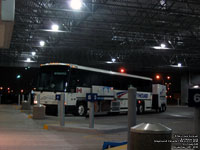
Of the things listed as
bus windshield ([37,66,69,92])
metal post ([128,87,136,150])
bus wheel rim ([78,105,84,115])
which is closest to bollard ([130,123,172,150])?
metal post ([128,87,136,150])

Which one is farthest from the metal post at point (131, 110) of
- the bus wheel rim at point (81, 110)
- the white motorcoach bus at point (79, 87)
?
the bus wheel rim at point (81, 110)

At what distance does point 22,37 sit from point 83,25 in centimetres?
843

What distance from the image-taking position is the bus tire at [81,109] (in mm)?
23031

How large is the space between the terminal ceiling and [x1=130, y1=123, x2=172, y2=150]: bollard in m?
15.9

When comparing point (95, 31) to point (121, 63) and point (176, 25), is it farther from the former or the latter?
point (121, 63)

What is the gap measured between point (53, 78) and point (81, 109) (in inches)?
122

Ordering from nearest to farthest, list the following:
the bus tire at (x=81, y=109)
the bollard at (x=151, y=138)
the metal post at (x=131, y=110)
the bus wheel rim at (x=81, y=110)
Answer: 1. the bollard at (x=151, y=138)
2. the metal post at (x=131, y=110)
3. the bus tire at (x=81, y=109)
4. the bus wheel rim at (x=81, y=110)

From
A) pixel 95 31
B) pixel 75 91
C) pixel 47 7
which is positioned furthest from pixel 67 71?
pixel 95 31

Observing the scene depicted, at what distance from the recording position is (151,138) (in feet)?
16.3

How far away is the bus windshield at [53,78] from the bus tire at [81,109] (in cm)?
192

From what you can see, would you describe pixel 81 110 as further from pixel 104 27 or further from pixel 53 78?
pixel 104 27

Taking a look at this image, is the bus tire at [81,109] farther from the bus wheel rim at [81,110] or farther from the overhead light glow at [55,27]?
the overhead light glow at [55,27]

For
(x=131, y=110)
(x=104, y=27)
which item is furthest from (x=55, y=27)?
(x=131, y=110)

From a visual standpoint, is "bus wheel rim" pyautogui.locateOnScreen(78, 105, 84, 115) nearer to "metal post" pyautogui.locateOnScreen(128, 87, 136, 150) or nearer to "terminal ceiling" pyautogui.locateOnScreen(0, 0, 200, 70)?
"terminal ceiling" pyautogui.locateOnScreen(0, 0, 200, 70)
